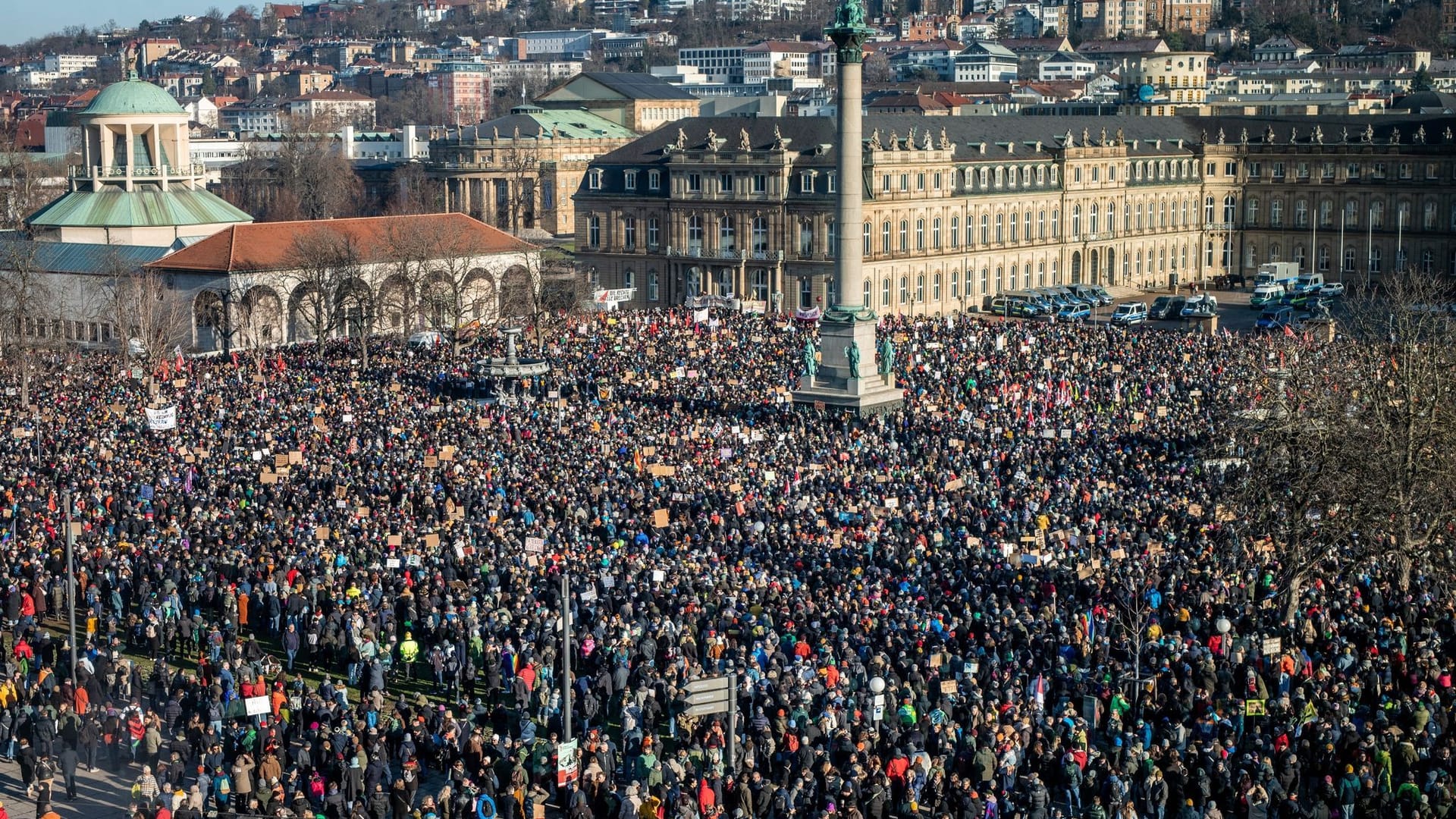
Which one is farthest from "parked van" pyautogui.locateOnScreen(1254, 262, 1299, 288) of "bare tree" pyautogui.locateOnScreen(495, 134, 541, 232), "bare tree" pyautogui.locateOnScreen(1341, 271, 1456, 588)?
"bare tree" pyautogui.locateOnScreen(495, 134, 541, 232)

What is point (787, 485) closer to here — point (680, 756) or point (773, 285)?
point (680, 756)

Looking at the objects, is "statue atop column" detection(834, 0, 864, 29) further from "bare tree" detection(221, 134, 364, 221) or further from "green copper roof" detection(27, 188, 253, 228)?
"bare tree" detection(221, 134, 364, 221)

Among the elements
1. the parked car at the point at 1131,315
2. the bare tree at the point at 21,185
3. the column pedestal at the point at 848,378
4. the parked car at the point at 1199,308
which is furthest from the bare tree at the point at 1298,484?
Result: the bare tree at the point at 21,185

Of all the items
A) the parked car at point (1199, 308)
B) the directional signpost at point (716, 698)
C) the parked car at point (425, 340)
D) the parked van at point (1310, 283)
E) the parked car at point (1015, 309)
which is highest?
the directional signpost at point (716, 698)

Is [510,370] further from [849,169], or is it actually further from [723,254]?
[723,254]

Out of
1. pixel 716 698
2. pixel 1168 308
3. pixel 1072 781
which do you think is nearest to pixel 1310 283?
pixel 1168 308

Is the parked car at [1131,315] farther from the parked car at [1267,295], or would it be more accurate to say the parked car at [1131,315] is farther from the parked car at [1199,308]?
the parked car at [1267,295]
